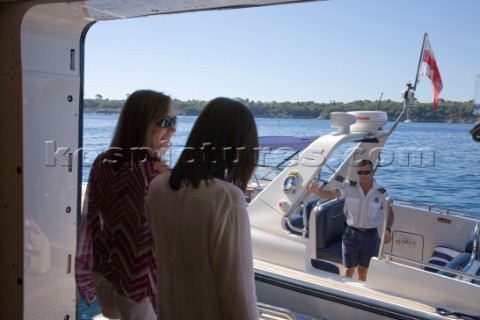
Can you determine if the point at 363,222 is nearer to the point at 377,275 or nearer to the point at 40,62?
the point at 377,275

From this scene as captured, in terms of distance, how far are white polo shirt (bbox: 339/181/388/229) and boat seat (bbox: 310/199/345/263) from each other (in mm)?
466

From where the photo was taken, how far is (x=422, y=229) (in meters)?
4.48

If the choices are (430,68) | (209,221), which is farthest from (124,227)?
(430,68)

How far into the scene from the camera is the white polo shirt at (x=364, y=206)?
12.3 ft

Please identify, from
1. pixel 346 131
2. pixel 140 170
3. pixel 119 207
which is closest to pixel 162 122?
pixel 140 170

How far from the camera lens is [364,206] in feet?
12.3

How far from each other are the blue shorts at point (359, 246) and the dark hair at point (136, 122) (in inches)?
103

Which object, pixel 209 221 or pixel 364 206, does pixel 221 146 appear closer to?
pixel 209 221

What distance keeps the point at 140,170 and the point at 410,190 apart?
735 inches

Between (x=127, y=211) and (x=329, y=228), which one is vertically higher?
(x=127, y=211)

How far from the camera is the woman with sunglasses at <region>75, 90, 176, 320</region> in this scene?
1.43 metres

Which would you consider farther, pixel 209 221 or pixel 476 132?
pixel 476 132

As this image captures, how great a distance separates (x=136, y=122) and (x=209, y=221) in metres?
0.55

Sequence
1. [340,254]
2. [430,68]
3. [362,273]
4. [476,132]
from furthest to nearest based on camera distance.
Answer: [430,68], [340,254], [362,273], [476,132]
